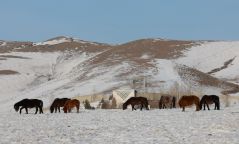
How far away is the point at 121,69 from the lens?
108688 mm

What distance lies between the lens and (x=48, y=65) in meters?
169

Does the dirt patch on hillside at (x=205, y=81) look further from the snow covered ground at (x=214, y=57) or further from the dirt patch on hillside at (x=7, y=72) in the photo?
the dirt patch on hillside at (x=7, y=72)

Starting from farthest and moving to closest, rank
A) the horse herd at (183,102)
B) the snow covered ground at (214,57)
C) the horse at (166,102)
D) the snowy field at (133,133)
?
1. the snow covered ground at (214,57)
2. the horse at (166,102)
3. the horse herd at (183,102)
4. the snowy field at (133,133)

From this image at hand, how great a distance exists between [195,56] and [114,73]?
5529 centimetres

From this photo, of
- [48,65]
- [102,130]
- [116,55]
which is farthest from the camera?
[48,65]

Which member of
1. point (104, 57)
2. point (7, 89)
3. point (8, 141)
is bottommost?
point (8, 141)

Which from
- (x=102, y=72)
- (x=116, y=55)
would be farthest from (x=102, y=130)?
(x=116, y=55)

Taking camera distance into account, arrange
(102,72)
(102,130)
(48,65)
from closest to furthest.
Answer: (102,130) → (102,72) → (48,65)

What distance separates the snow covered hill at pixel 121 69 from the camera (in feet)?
289

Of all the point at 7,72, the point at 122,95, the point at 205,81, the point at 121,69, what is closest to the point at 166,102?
the point at 122,95

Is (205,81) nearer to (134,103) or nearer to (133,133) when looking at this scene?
(134,103)

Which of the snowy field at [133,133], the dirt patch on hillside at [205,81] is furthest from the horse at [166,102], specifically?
the dirt patch on hillside at [205,81]

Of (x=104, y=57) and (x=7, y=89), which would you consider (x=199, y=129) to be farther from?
(x=104, y=57)

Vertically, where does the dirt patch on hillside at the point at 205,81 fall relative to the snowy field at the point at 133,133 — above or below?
above
